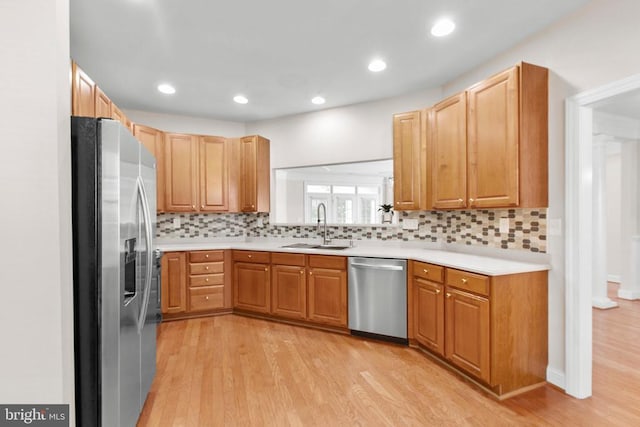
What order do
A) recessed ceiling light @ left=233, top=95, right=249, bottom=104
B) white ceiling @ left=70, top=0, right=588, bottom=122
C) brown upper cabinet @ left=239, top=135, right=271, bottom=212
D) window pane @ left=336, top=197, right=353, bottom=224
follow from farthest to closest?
brown upper cabinet @ left=239, top=135, right=271, bottom=212 < window pane @ left=336, top=197, right=353, bottom=224 < recessed ceiling light @ left=233, top=95, right=249, bottom=104 < white ceiling @ left=70, top=0, right=588, bottom=122

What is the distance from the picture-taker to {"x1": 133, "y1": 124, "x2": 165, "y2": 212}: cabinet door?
3.88 metres

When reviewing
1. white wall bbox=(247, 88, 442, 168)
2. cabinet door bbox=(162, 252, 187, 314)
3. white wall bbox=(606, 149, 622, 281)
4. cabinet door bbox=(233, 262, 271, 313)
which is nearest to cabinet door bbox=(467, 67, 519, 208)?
white wall bbox=(247, 88, 442, 168)

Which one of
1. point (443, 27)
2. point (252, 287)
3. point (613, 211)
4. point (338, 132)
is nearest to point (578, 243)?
point (443, 27)

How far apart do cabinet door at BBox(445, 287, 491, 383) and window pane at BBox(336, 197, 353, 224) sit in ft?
6.05

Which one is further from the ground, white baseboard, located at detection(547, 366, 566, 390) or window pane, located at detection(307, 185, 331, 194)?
window pane, located at detection(307, 185, 331, 194)

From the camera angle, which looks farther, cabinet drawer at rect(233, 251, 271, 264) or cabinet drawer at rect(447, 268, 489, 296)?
cabinet drawer at rect(233, 251, 271, 264)

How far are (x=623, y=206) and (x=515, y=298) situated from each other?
4.37 meters

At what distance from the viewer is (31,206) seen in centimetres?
120

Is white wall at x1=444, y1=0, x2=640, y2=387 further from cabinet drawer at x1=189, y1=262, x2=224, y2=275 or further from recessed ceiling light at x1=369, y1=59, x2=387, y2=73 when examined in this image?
cabinet drawer at x1=189, y1=262, x2=224, y2=275

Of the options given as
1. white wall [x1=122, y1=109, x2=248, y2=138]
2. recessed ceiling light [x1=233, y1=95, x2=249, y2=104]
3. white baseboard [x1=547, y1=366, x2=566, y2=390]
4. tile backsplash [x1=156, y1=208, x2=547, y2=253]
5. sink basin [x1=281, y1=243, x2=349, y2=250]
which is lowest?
white baseboard [x1=547, y1=366, x2=566, y2=390]

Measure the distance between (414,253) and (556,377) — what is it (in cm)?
141

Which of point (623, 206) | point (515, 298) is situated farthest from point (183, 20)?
point (623, 206)

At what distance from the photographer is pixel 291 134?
174 inches

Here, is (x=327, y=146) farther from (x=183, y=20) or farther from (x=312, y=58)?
(x=183, y=20)
